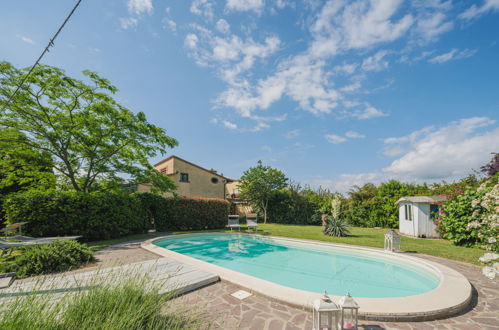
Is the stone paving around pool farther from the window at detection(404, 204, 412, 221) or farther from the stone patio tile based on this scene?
the window at detection(404, 204, 412, 221)

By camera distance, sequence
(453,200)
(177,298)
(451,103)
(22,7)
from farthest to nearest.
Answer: (451,103) < (453,200) < (22,7) < (177,298)

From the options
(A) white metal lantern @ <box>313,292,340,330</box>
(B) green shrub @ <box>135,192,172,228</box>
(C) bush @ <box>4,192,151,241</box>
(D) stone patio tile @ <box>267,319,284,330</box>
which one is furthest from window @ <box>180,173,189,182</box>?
(A) white metal lantern @ <box>313,292,340,330</box>

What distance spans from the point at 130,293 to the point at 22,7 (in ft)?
19.5

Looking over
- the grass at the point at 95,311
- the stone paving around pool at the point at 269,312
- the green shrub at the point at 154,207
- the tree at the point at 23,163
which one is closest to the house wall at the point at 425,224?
the stone paving around pool at the point at 269,312

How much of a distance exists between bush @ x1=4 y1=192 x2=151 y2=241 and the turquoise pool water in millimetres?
2458

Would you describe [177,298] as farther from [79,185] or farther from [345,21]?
[79,185]

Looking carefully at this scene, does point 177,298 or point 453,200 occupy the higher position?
point 453,200

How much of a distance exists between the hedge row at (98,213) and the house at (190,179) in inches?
345

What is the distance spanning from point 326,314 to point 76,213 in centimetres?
1041

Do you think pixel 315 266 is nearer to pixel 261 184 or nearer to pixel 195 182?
pixel 261 184

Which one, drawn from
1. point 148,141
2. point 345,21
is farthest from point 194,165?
point 345,21

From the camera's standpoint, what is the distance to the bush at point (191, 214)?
13.0 metres

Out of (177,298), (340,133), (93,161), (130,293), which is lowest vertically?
(177,298)

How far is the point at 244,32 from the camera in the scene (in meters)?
8.21
